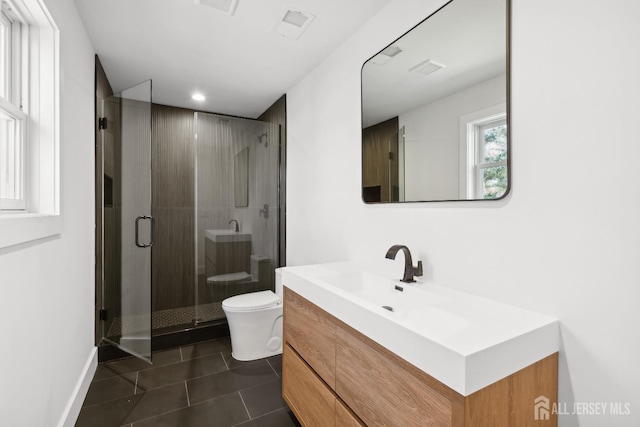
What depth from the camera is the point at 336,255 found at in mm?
2277

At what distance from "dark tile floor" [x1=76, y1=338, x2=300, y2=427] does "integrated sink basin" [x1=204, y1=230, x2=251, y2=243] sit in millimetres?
1009

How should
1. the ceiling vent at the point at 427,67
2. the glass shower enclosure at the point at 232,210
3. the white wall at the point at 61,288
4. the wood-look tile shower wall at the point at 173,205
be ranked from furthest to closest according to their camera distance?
1. the wood-look tile shower wall at the point at 173,205
2. the glass shower enclosure at the point at 232,210
3. the ceiling vent at the point at 427,67
4. the white wall at the point at 61,288

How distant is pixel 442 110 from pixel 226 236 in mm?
2222

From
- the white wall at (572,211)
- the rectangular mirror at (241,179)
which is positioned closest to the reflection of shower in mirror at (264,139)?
the rectangular mirror at (241,179)

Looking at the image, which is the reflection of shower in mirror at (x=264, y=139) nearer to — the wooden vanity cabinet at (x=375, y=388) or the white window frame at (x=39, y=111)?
the white window frame at (x=39, y=111)

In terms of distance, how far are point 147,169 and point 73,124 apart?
71 cm

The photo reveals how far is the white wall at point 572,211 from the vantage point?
892 millimetres

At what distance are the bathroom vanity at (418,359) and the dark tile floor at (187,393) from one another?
449 mm

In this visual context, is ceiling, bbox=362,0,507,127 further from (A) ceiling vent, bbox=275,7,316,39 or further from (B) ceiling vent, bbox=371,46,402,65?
(A) ceiling vent, bbox=275,7,316,39

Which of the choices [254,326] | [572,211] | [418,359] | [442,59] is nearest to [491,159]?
[572,211]

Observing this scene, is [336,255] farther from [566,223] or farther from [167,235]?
[167,235]

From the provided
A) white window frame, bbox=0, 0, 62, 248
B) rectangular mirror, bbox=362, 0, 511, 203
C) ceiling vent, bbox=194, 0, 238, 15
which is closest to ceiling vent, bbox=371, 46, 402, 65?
rectangular mirror, bbox=362, 0, 511, 203

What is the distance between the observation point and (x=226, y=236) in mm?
2936

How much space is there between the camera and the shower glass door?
2.45 m
